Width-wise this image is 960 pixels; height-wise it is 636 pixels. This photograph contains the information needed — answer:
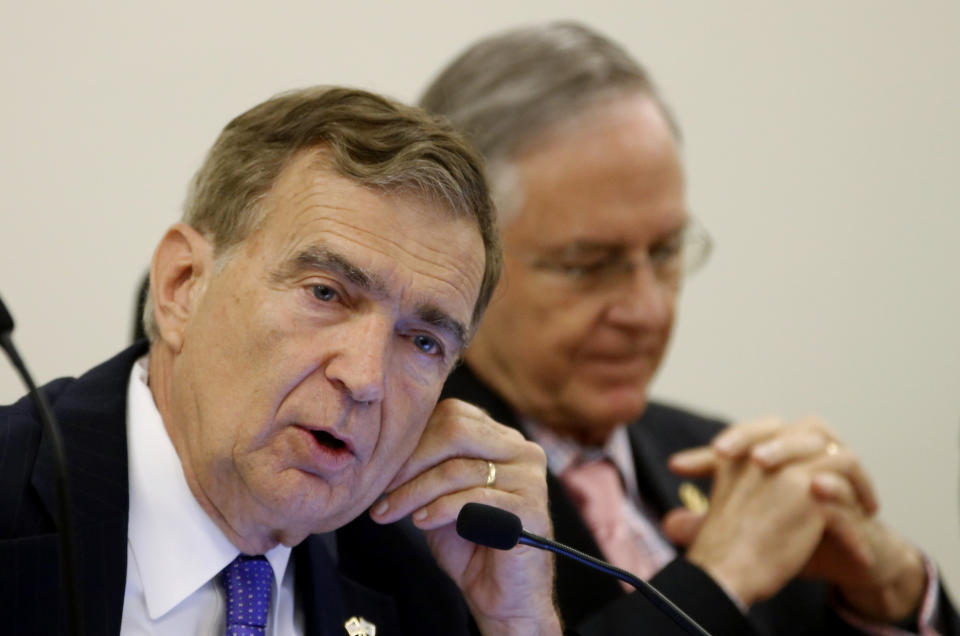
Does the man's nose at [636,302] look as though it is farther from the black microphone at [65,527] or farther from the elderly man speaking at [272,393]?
the black microphone at [65,527]

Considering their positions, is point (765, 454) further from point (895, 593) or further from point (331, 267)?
point (331, 267)

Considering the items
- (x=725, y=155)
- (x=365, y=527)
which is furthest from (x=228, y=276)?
(x=725, y=155)

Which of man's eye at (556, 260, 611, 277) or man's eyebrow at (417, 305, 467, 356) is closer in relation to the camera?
man's eyebrow at (417, 305, 467, 356)

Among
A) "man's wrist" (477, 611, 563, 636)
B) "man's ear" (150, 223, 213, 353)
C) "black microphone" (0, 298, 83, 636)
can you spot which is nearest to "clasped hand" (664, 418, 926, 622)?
"man's wrist" (477, 611, 563, 636)

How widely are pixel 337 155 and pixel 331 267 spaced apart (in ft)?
0.62

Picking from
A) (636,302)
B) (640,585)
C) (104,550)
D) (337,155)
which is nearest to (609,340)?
(636,302)

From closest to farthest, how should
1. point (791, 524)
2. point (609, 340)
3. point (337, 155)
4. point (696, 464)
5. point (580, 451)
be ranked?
point (337, 155), point (791, 524), point (696, 464), point (609, 340), point (580, 451)

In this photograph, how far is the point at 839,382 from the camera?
15.5 ft

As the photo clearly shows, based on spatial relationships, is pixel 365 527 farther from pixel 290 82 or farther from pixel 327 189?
pixel 290 82

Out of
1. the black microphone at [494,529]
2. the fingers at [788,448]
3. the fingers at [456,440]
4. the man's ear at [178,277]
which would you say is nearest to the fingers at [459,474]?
the fingers at [456,440]

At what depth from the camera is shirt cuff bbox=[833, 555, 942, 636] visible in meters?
3.32

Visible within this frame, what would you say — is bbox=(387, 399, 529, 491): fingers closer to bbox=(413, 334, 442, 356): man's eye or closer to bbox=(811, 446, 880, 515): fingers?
bbox=(413, 334, 442, 356): man's eye

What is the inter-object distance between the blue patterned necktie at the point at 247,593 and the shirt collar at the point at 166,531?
0.03 m

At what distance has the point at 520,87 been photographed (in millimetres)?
3379
